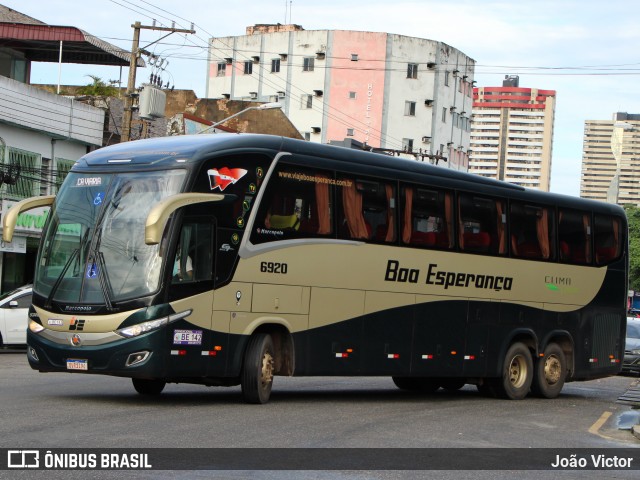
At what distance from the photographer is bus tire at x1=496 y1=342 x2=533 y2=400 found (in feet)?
68.4

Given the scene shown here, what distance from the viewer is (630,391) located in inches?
897

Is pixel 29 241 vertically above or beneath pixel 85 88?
beneath

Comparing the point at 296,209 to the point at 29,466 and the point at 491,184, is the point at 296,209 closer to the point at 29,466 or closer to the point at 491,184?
the point at 491,184

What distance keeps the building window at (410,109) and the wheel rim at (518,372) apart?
70.3 m

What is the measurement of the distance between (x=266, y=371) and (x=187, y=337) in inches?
64.3

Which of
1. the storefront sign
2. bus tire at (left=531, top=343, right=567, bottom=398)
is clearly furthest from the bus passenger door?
the storefront sign

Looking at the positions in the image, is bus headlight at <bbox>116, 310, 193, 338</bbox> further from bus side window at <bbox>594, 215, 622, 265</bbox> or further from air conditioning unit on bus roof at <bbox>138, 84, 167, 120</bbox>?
air conditioning unit on bus roof at <bbox>138, 84, 167, 120</bbox>

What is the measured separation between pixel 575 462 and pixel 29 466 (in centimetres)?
584

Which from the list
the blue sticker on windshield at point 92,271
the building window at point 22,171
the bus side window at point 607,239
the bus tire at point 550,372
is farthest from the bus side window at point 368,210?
the building window at point 22,171

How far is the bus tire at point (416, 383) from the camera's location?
21.8m

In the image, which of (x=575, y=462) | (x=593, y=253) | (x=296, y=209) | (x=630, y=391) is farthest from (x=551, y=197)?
(x=575, y=462)

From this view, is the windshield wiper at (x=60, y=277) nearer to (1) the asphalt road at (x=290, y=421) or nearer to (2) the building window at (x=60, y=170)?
(1) the asphalt road at (x=290, y=421)

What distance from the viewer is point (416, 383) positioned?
2195cm

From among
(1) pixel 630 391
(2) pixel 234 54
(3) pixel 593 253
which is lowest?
(1) pixel 630 391
